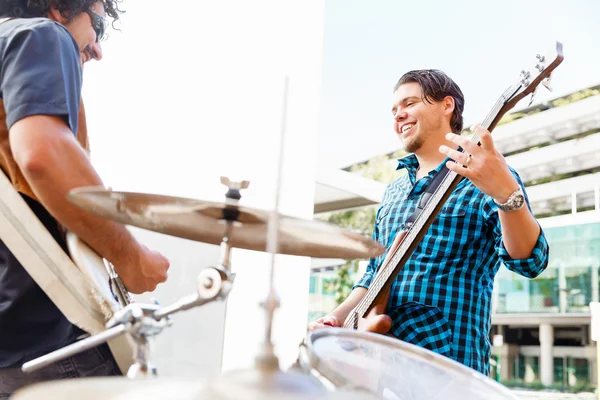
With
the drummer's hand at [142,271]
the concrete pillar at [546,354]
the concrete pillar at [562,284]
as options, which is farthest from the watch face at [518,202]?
the concrete pillar at [546,354]

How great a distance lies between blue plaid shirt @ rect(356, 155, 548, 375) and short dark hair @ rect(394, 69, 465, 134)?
12.3 inches

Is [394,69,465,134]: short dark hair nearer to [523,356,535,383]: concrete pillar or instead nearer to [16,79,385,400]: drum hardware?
[16,79,385,400]: drum hardware

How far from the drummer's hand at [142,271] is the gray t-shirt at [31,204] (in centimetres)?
11

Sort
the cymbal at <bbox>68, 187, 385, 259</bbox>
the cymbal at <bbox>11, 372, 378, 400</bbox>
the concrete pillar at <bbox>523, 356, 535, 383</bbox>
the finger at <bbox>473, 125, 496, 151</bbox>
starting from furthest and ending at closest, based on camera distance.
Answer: the concrete pillar at <bbox>523, 356, 535, 383</bbox>, the finger at <bbox>473, 125, 496, 151</bbox>, the cymbal at <bbox>68, 187, 385, 259</bbox>, the cymbal at <bbox>11, 372, 378, 400</bbox>

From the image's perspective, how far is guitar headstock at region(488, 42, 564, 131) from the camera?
5.33ft

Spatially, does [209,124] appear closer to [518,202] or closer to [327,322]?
[327,322]

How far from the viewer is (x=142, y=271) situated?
1.08 meters

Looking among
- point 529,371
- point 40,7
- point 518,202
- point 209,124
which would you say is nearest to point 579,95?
point 529,371

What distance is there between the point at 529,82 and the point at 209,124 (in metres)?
1.61

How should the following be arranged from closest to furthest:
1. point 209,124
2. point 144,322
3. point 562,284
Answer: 1. point 144,322
2. point 209,124
3. point 562,284

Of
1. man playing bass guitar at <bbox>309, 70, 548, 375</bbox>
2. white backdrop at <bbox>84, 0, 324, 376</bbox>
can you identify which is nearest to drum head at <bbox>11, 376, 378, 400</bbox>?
man playing bass guitar at <bbox>309, 70, 548, 375</bbox>

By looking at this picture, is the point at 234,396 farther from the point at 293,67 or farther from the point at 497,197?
the point at 293,67

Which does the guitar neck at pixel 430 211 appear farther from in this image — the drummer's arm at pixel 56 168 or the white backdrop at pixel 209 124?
the white backdrop at pixel 209 124

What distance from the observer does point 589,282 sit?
534 cm
